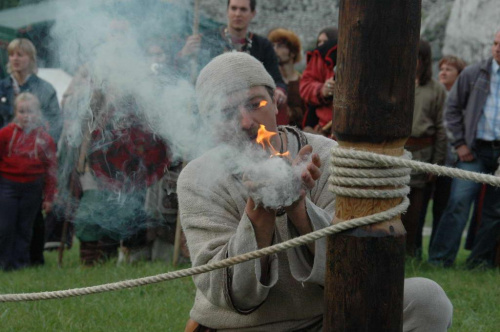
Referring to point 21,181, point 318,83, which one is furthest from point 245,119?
point 21,181

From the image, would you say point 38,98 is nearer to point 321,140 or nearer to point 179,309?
point 179,309

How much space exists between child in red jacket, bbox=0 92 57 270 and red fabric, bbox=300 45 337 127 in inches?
95.8

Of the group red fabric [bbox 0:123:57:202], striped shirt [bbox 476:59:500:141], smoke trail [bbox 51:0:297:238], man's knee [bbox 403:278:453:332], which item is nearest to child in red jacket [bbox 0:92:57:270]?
red fabric [bbox 0:123:57:202]

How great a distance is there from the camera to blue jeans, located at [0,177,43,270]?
291 inches

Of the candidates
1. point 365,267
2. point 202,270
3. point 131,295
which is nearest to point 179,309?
point 131,295

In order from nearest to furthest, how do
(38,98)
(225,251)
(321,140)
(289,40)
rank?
(225,251) → (321,140) → (38,98) → (289,40)

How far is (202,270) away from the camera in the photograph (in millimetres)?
2809

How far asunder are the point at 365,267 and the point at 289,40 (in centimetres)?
574

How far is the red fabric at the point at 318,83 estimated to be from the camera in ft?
23.1

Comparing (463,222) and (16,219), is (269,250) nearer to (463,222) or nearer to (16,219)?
(463,222)

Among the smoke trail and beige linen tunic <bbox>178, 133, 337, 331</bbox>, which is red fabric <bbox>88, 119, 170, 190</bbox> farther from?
beige linen tunic <bbox>178, 133, 337, 331</bbox>

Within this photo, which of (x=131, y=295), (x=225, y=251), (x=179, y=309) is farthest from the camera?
(x=131, y=295)

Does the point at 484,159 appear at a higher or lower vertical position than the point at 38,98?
lower

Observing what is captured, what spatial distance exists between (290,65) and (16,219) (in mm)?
3224
